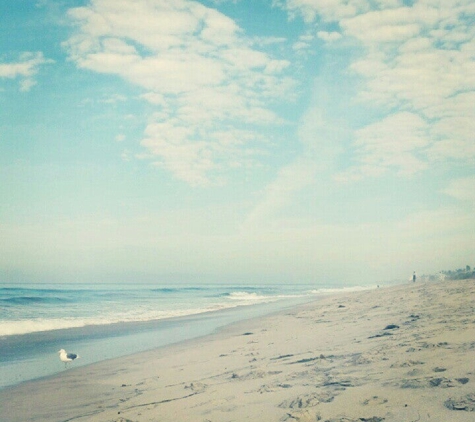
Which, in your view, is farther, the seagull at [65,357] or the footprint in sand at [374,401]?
the seagull at [65,357]

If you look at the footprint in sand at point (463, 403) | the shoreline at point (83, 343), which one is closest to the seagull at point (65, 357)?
the shoreline at point (83, 343)

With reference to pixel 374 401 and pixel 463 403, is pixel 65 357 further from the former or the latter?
pixel 463 403

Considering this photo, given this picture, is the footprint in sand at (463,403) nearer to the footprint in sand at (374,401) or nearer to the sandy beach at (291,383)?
the sandy beach at (291,383)

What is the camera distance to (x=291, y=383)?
551 cm

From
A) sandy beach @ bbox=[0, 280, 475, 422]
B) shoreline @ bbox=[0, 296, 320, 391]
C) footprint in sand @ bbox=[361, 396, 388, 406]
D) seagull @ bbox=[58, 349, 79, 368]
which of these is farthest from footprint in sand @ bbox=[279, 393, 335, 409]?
seagull @ bbox=[58, 349, 79, 368]

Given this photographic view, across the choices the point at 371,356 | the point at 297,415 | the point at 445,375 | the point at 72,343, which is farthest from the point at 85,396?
the point at 72,343

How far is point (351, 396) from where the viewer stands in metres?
Result: 4.57

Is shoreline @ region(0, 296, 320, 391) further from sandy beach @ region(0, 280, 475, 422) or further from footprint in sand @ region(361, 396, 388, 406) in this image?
footprint in sand @ region(361, 396, 388, 406)

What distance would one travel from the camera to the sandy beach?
14.0 ft

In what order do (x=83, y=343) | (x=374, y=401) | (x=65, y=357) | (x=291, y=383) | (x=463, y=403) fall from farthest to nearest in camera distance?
1. (x=83, y=343)
2. (x=65, y=357)
3. (x=291, y=383)
4. (x=374, y=401)
5. (x=463, y=403)

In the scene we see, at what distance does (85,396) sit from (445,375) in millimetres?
5700

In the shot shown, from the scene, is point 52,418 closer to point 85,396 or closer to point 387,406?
point 85,396

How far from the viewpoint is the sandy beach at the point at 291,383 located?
4.27 m

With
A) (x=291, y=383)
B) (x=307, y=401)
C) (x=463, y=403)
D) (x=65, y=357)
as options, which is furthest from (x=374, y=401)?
(x=65, y=357)
